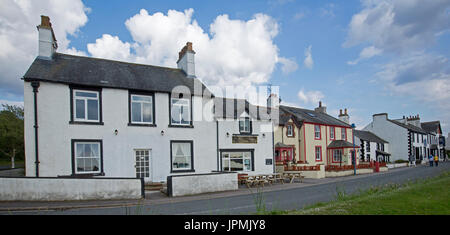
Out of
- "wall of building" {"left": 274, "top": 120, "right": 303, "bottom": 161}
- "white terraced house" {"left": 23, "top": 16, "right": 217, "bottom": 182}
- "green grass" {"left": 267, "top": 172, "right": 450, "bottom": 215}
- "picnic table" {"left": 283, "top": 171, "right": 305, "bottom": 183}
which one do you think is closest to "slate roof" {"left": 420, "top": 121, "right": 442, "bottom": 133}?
"wall of building" {"left": 274, "top": 120, "right": 303, "bottom": 161}

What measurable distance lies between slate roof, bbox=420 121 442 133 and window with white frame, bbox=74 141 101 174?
68206mm

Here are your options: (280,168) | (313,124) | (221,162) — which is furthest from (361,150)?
(221,162)

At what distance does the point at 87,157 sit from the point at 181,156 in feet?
18.1

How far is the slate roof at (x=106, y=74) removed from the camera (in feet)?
51.0

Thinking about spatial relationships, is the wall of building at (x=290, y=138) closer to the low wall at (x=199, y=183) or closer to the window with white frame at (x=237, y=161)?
the window with white frame at (x=237, y=161)

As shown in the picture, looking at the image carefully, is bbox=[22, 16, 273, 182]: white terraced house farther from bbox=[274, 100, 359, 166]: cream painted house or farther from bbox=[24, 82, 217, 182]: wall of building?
bbox=[274, 100, 359, 166]: cream painted house

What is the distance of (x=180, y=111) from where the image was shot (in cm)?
1880

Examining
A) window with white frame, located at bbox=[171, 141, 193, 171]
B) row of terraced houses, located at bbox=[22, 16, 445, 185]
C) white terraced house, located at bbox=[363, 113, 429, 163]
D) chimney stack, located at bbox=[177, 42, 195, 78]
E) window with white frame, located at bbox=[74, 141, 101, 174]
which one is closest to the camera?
row of terraced houses, located at bbox=[22, 16, 445, 185]

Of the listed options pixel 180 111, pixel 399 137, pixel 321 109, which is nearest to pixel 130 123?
pixel 180 111

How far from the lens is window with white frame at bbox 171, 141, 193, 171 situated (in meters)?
18.3

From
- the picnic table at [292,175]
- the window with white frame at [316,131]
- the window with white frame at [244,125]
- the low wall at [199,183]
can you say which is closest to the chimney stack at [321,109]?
the window with white frame at [316,131]

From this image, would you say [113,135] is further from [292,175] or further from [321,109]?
[321,109]

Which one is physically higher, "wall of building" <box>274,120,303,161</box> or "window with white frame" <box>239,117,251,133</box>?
"window with white frame" <box>239,117,251,133</box>
